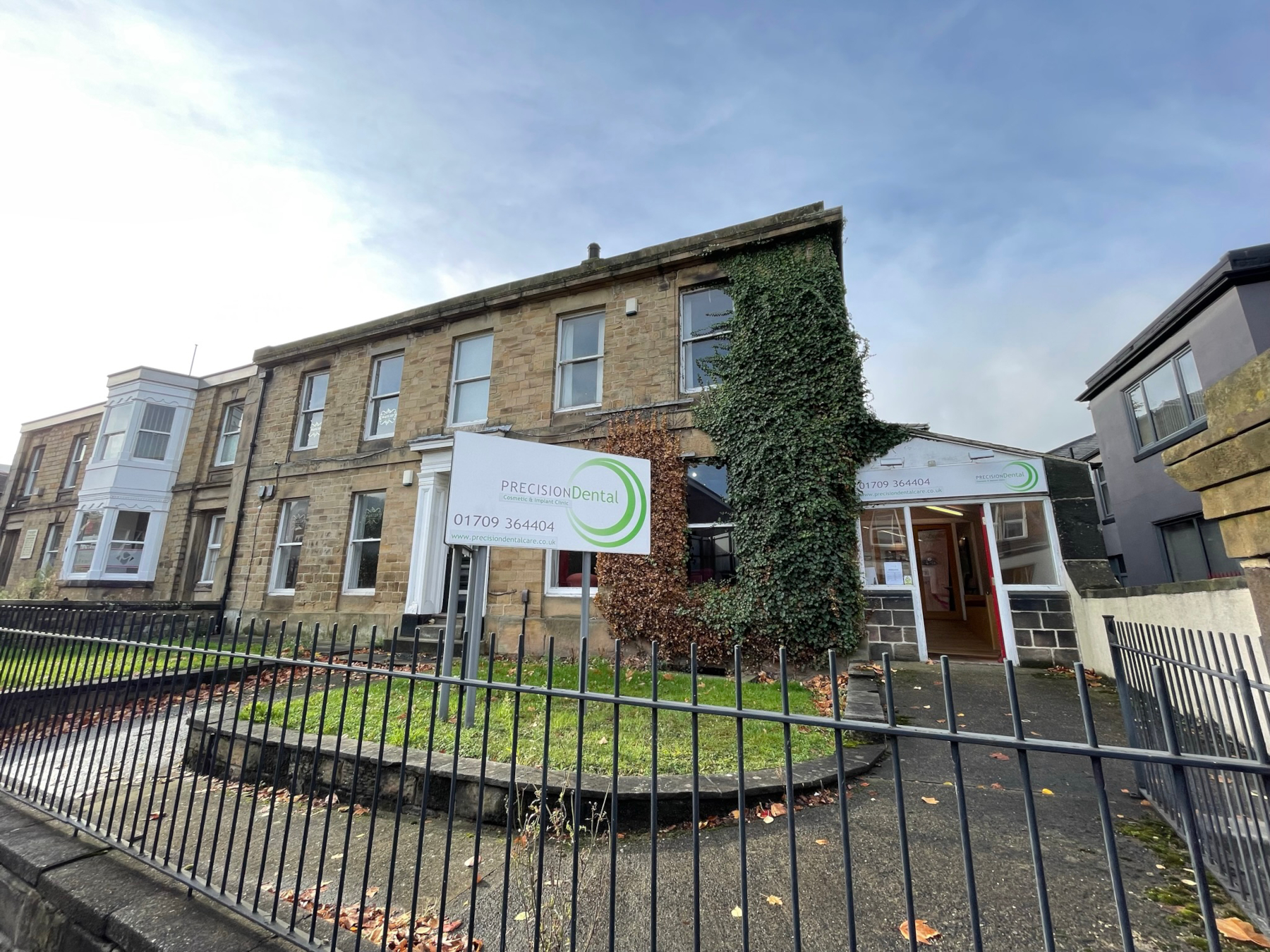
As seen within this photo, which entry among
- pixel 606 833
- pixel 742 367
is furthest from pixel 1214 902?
pixel 742 367

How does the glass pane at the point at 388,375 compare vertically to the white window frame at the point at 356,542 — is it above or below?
above

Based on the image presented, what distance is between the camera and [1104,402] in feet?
48.7

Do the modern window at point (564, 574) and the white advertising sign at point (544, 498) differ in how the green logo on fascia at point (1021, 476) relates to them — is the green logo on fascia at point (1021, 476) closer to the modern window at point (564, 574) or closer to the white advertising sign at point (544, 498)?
the white advertising sign at point (544, 498)

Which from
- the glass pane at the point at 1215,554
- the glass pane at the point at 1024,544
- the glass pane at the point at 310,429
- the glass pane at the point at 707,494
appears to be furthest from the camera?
the glass pane at the point at 310,429

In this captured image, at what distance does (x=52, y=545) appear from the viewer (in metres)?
18.8

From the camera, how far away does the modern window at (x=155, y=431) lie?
16.8 meters

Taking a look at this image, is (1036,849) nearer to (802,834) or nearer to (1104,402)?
(802,834)

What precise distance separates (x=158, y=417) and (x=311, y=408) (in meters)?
7.91

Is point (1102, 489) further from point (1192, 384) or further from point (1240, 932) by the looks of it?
point (1240, 932)

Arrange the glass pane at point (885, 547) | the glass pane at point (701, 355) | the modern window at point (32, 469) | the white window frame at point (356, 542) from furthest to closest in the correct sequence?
the modern window at point (32, 469) → the white window frame at point (356, 542) → the glass pane at point (701, 355) → the glass pane at point (885, 547)

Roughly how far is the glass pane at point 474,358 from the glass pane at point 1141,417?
16.0m

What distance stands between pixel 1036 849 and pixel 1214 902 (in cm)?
260

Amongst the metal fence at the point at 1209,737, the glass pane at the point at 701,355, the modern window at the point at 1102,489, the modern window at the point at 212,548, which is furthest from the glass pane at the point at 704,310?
the modern window at the point at 1102,489

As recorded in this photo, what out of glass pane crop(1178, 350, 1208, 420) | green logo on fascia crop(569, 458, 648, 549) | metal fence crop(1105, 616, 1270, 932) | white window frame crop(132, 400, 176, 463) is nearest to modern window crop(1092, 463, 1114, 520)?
glass pane crop(1178, 350, 1208, 420)
